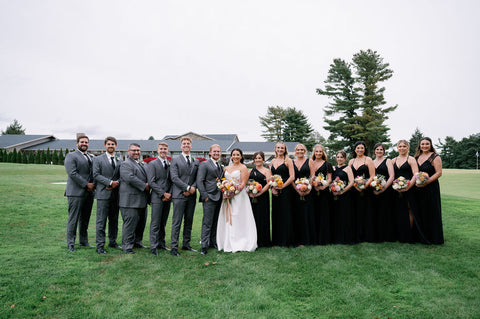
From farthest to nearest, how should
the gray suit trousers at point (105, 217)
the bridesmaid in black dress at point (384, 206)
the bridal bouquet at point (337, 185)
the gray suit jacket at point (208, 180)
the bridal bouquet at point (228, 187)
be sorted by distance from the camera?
1. the bridesmaid in black dress at point (384, 206)
2. the bridal bouquet at point (337, 185)
3. the gray suit jacket at point (208, 180)
4. the gray suit trousers at point (105, 217)
5. the bridal bouquet at point (228, 187)

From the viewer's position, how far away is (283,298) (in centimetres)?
459

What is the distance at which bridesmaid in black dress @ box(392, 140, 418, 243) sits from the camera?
24.3 ft

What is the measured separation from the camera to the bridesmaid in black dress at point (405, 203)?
24.3 feet

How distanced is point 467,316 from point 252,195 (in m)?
4.30

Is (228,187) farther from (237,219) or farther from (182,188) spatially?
(182,188)

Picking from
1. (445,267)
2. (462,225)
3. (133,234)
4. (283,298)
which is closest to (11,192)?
(133,234)

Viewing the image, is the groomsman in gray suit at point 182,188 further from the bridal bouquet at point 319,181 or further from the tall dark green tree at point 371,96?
the tall dark green tree at point 371,96

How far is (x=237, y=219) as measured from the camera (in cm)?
710

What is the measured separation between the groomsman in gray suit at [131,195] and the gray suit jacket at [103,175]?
0.33m

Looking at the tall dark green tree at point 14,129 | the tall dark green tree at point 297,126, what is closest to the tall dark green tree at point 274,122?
the tall dark green tree at point 297,126

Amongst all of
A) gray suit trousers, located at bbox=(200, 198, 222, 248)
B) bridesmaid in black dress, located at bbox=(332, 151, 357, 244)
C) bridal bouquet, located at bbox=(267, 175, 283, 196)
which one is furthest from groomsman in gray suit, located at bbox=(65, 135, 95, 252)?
bridesmaid in black dress, located at bbox=(332, 151, 357, 244)

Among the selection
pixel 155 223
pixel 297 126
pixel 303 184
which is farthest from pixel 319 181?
pixel 297 126

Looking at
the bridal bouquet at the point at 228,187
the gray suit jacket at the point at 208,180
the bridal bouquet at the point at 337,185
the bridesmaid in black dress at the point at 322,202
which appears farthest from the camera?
the bridesmaid in black dress at the point at 322,202

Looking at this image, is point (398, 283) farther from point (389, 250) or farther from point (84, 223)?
point (84, 223)
